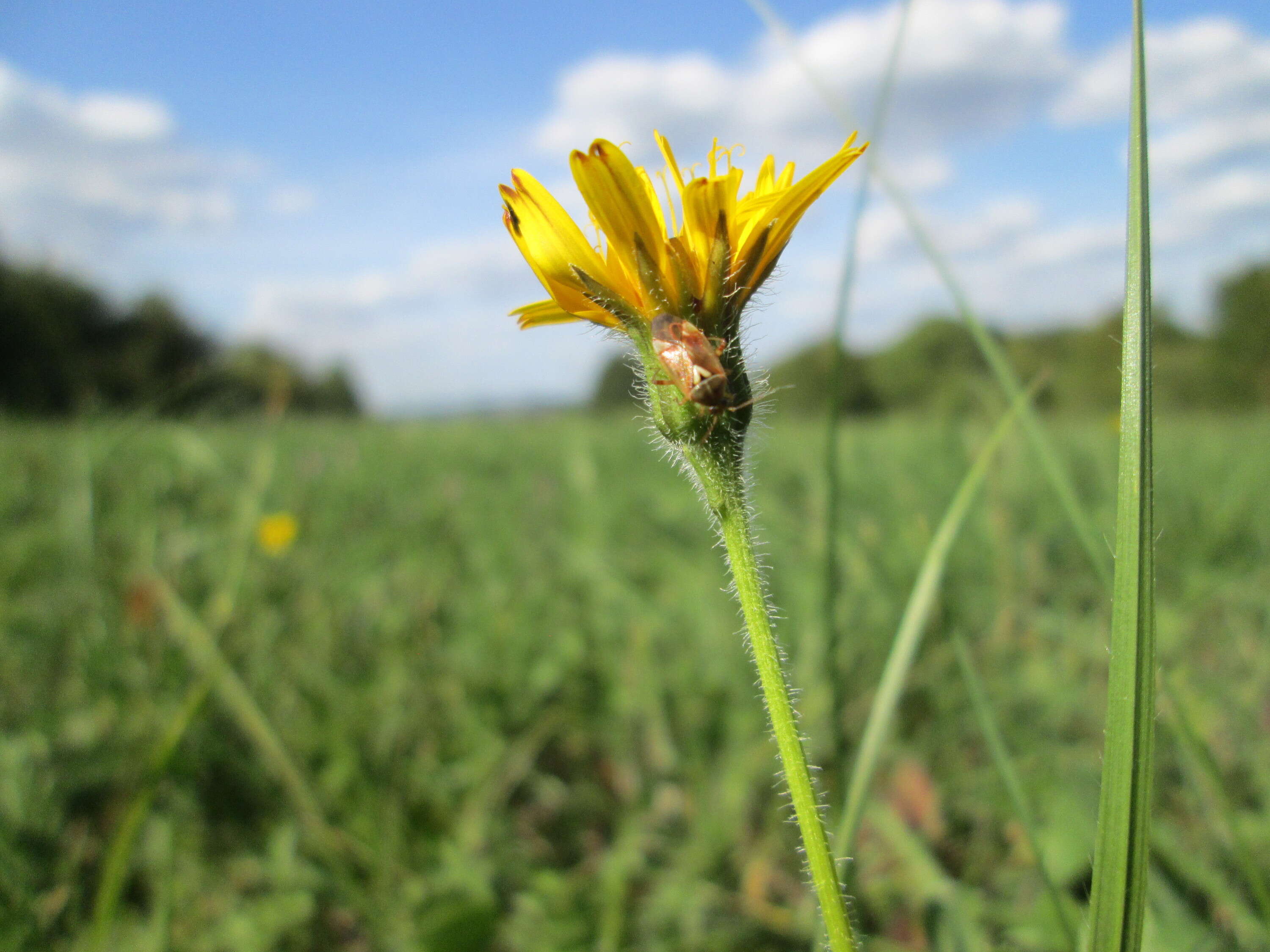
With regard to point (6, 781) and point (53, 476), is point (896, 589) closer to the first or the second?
point (6, 781)

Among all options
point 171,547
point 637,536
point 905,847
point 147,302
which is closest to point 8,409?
point 171,547

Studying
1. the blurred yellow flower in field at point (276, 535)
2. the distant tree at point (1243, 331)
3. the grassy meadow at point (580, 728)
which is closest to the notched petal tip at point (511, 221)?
the grassy meadow at point (580, 728)

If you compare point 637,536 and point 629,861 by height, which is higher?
point 637,536

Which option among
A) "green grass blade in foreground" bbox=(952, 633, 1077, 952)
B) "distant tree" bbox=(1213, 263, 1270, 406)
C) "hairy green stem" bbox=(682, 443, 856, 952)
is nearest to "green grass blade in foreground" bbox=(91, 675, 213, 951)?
"hairy green stem" bbox=(682, 443, 856, 952)

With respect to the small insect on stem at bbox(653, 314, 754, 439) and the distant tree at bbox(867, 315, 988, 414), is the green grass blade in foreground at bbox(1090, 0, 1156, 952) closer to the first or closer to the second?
the small insect on stem at bbox(653, 314, 754, 439)

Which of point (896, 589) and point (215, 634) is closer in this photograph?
point (215, 634)

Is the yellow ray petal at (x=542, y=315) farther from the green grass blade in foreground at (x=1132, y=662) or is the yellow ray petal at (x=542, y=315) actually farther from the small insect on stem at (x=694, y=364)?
the green grass blade in foreground at (x=1132, y=662)
